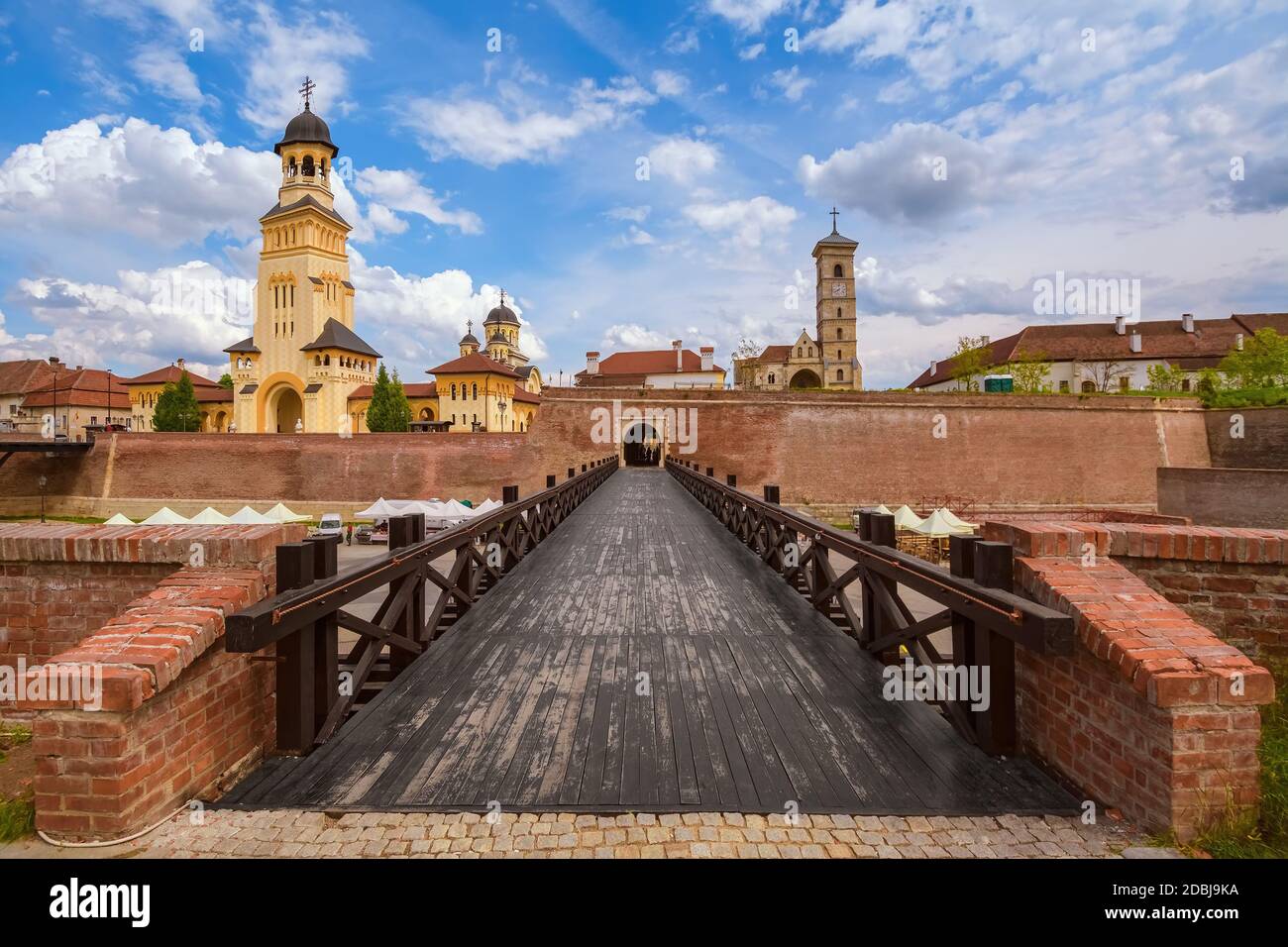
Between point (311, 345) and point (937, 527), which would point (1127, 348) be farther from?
point (311, 345)

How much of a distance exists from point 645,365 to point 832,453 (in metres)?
33.8

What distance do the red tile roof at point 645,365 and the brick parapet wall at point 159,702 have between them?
57733 mm

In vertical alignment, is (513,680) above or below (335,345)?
below

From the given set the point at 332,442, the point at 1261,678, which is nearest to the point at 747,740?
the point at 1261,678

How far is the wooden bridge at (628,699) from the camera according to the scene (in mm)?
2758

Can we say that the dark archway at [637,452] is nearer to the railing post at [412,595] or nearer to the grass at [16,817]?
the railing post at [412,595]

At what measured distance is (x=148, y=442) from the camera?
3225cm

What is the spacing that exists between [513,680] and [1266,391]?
42926mm

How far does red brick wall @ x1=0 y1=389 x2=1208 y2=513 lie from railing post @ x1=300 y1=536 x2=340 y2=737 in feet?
90.3

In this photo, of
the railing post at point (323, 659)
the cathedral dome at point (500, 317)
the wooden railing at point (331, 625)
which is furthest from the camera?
the cathedral dome at point (500, 317)

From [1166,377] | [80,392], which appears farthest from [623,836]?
→ [80,392]

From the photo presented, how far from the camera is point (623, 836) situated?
2455 millimetres

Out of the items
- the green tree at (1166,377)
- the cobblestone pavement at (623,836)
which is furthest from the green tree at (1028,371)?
the cobblestone pavement at (623,836)
